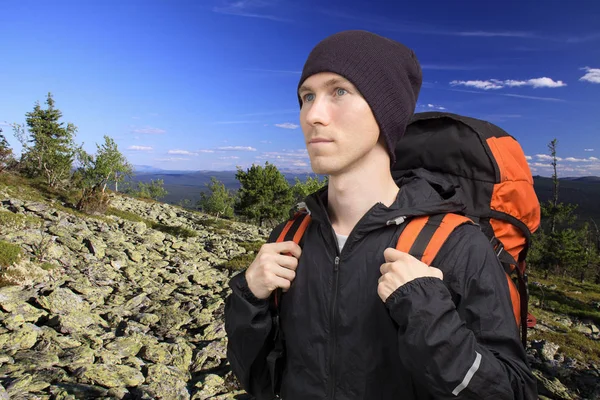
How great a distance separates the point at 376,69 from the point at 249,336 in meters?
1.59

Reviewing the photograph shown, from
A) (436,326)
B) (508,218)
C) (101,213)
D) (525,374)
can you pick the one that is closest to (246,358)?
(436,326)

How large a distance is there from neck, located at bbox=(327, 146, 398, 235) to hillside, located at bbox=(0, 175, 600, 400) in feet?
17.6

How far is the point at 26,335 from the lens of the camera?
21.8 feet

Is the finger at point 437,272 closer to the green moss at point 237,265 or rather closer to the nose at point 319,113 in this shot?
the nose at point 319,113

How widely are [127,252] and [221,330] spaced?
323 inches

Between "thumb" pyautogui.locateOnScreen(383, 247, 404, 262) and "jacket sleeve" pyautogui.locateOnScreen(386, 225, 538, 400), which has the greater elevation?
"thumb" pyautogui.locateOnScreen(383, 247, 404, 262)

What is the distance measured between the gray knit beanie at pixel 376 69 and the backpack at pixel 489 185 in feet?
1.26

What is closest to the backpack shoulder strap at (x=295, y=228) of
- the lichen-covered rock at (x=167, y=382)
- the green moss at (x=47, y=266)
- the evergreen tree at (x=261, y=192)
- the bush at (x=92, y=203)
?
the lichen-covered rock at (x=167, y=382)

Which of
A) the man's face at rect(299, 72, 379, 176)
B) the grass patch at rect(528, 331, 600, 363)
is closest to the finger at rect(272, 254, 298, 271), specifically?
the man's face at rect(299, 72, 379, 176)

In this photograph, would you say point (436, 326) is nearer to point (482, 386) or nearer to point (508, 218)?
point (482, 386)

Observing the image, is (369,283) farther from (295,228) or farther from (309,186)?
(309,186)

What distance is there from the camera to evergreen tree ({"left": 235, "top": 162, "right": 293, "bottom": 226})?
4578 cm

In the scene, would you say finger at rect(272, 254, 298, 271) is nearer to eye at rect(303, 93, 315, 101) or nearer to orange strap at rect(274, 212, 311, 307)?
orange strap at rect(274, 212, 311, 307)

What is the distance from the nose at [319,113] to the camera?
1.70m
